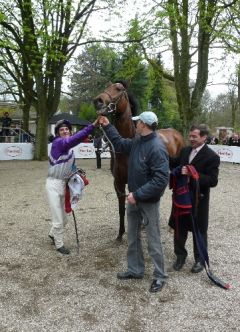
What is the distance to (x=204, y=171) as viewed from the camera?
15.5 feet

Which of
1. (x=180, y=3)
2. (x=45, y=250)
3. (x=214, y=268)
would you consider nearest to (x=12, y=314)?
(x=45, y=250)

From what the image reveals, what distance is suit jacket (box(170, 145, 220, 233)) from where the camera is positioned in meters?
4.67

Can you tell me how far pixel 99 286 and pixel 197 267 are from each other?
4.30 ft

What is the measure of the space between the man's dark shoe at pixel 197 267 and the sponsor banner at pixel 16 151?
55.3ft

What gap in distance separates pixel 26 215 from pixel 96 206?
169 cm

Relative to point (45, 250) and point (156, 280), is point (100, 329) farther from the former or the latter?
point (45, 250)

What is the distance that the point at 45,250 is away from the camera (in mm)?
5805

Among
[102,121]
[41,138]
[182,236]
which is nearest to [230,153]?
[41,138]

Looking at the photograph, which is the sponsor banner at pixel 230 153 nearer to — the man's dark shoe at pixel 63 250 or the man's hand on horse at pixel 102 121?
the man's dark shoe at pixel 63 250

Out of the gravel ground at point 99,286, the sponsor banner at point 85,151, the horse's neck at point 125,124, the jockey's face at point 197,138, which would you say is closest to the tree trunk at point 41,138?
the sponsor banner at point 85,151

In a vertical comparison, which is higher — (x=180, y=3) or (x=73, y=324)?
(x=180, y=3)

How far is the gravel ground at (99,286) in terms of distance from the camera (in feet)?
12.2

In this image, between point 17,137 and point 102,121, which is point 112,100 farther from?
point 17,137

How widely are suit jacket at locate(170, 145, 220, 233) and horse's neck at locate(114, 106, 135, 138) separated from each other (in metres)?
1.09
